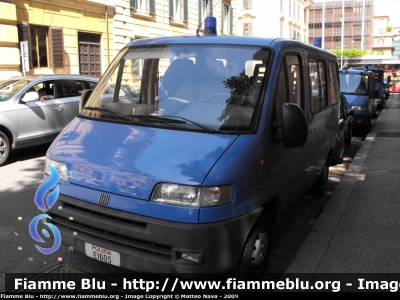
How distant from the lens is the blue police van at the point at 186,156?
302 cm

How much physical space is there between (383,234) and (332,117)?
197cm

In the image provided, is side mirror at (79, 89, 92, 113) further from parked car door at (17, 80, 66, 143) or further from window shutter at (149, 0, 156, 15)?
window shutter at (149, 0, 156, 15)

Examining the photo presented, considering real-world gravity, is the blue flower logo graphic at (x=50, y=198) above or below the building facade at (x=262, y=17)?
below

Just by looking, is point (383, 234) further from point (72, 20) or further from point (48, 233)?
point (72, 20)

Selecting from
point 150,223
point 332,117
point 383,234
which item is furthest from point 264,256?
point 332,117

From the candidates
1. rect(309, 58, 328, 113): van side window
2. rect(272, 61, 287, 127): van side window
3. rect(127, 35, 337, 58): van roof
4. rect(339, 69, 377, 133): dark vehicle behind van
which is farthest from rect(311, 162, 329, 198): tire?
rect(339, 69, 377, 133): dark vehicle behind van

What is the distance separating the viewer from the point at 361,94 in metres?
13.1

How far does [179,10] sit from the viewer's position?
25.2 meters

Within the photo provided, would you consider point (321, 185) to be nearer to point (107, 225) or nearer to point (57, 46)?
point (107, 225)

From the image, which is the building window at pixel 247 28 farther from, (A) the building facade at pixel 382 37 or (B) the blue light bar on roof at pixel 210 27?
(A) the building facade at pixel 382 37

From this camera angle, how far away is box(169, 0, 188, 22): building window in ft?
81.4

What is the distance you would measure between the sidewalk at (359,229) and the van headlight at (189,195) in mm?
1377

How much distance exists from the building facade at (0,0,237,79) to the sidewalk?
27.9 ft

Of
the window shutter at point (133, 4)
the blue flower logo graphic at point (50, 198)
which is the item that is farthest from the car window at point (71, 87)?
the window shutter at point (133, 4)
